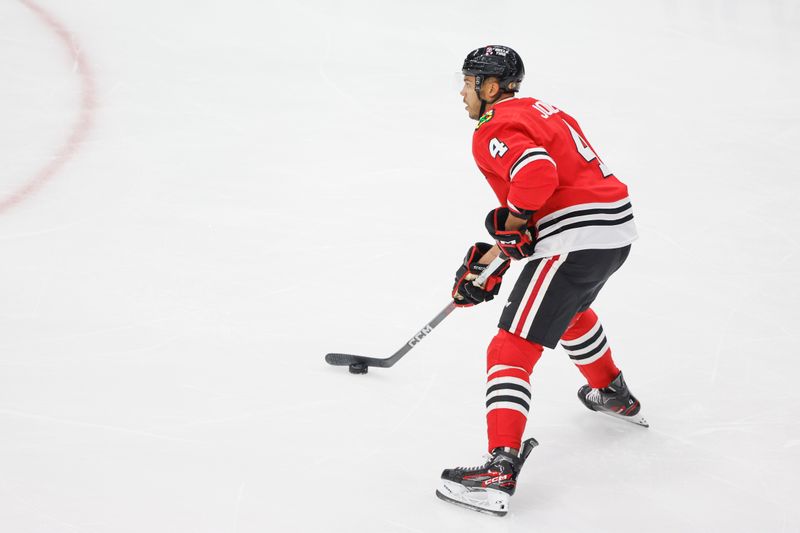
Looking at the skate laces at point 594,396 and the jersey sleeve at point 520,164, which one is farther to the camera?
the skate laces at point 594,396

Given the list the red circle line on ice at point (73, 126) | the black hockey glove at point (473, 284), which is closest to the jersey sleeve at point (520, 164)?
the black hockey glove at point (473, 284)

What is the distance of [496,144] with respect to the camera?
1.97 m

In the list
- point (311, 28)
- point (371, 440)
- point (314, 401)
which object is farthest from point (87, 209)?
point (311, 28)

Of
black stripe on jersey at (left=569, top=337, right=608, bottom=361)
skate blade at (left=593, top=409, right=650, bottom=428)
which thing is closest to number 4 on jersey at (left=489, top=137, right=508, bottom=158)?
black stripe on jersey at (left=569, top=337, right=608, bottom=361)

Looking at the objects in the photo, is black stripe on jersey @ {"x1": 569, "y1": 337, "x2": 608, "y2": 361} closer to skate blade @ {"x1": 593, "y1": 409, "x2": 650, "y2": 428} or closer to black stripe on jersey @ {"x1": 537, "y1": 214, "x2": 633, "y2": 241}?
skate blade @ {"x1": 593, "y1": 409, "x2": 650, "y2": 428}

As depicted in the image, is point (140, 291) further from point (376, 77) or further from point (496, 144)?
point (376, 77)

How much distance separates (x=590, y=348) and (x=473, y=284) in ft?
1.42

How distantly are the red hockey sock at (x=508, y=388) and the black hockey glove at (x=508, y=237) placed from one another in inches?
8.7

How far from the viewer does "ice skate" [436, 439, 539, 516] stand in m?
1.94

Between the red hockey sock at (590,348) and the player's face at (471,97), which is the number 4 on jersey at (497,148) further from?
the red hockey sock at (590,348)

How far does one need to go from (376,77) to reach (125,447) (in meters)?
3.19

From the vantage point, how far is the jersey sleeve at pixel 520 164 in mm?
1890

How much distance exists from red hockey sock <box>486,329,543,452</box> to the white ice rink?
0.21m

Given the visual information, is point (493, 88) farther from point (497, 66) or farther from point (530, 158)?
point (530, 158)
